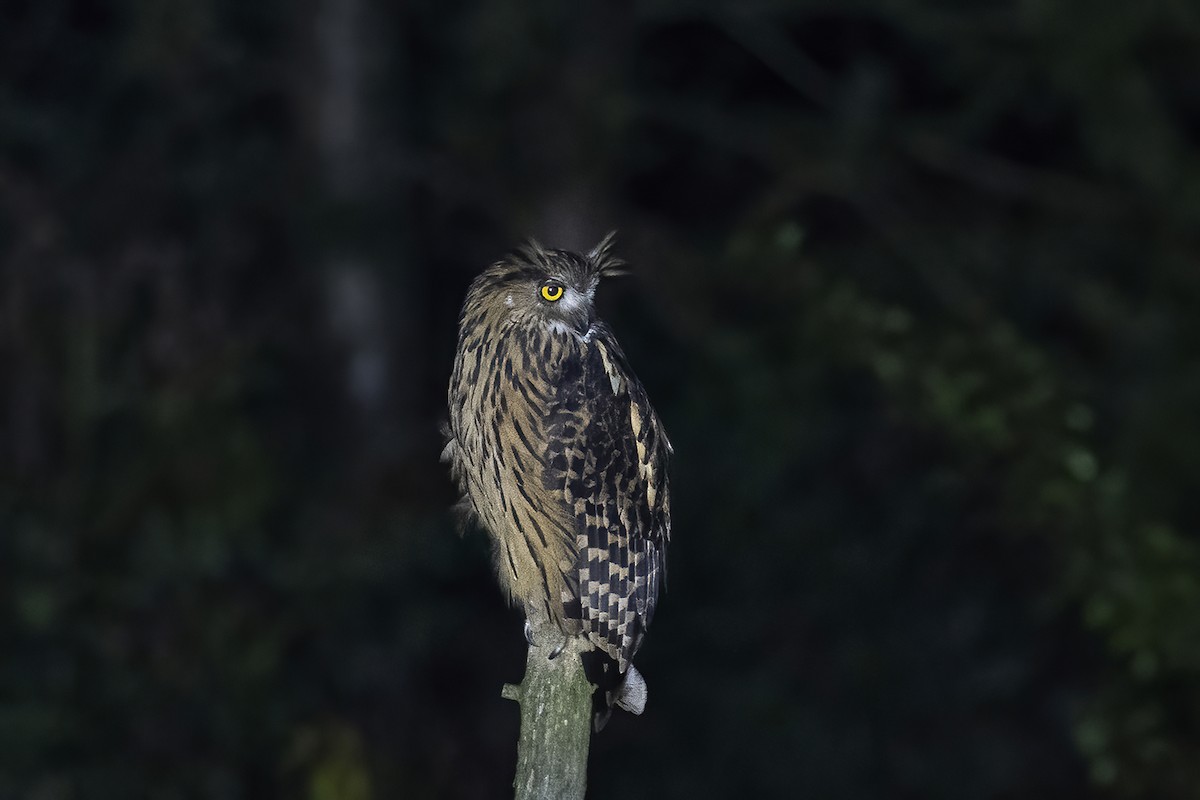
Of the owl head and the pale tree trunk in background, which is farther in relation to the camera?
the pale tree trunk in background

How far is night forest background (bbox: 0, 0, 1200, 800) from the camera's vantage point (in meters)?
5.20

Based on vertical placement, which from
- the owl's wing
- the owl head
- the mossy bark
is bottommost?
the mossy bark

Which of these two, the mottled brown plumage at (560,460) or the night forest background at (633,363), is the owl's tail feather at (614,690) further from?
the night forest background at (633,363)

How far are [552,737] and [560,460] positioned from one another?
1.93 feet

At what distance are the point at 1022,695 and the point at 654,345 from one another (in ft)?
6.56

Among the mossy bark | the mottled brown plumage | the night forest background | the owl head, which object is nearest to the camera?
the mossy bark

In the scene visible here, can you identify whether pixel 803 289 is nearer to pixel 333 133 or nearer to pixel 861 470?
pixel 861 470

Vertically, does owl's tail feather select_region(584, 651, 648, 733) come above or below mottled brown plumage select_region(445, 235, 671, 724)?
below

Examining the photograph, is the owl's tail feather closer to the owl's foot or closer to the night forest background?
the owl's foot

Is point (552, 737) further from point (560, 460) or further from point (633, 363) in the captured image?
point (633, 363)

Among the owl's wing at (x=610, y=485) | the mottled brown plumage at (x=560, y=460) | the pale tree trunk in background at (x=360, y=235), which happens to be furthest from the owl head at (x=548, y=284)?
the pale tree trunk in background at (x=360, y=235)

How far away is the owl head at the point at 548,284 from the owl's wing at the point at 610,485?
104 millimetres

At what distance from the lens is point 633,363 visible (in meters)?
5.39

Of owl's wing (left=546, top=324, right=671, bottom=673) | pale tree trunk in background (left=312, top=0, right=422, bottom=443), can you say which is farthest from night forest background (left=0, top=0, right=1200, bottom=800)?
owl's wing (left=546, top=324, right=671, bottom=673)
